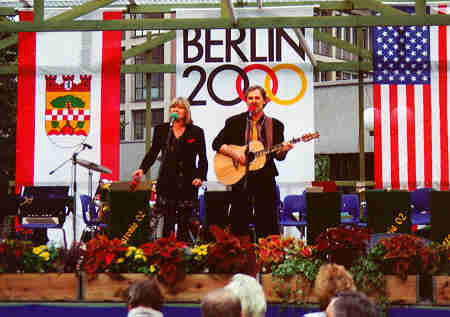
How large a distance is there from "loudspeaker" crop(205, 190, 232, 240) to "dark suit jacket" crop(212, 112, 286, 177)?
0.57 meters

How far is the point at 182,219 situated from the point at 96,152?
3.37 metres

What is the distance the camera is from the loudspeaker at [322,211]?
6258mm

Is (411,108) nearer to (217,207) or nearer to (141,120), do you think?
(217,207)

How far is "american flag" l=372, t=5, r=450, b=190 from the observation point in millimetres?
8883

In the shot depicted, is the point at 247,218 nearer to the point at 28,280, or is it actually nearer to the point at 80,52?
the point at 28,280

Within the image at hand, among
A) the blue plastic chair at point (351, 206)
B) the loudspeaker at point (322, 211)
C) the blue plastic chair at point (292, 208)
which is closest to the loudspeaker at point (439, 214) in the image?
the loudspeaker at point (322, 211)

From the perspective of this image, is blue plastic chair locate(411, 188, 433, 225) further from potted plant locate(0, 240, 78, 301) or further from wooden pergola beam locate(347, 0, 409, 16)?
potted plant locate(0, 240, 78, 301)

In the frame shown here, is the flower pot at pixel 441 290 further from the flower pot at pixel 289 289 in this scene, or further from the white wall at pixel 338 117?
the white wall at pixel 338 117

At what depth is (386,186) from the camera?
30.1 ft

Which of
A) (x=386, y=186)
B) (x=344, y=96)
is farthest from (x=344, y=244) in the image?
(x=344, y=96)

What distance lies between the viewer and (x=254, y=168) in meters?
6.50

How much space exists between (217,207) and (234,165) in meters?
0.68

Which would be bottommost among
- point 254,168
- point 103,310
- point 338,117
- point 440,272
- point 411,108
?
point 103,310

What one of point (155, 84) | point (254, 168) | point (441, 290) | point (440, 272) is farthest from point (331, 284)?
point (155, 84)
